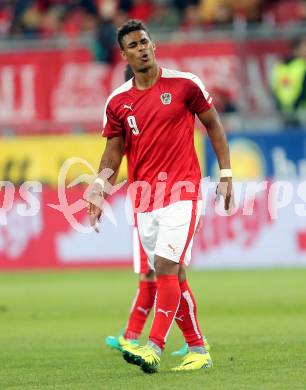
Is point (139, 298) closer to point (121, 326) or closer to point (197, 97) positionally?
point (121, 326)

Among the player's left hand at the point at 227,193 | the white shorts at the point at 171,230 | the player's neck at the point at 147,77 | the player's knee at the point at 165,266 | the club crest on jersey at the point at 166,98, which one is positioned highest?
the player's neck at the point at 147,77

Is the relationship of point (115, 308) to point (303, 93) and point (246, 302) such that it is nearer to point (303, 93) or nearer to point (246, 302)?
point (246, 302)

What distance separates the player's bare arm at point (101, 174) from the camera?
30.4ft

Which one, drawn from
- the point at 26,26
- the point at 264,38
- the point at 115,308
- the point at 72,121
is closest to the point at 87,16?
the point at 26,26

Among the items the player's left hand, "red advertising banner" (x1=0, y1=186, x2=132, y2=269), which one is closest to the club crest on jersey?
the player's left hand

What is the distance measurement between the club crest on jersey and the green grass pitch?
202cm

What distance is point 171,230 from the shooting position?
8914 millimetres

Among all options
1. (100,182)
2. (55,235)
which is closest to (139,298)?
(100,182)

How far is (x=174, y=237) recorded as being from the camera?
8875 millimetres

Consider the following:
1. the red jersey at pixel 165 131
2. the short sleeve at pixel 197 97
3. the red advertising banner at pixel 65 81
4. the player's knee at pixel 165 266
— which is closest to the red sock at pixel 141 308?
the red jersey at pixel 165 131

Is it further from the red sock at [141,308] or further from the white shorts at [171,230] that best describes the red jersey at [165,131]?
the red sock at [141,308]

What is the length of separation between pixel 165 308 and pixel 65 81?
43.7 feet

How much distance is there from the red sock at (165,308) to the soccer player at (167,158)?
0.04ft

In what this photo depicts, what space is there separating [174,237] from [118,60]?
13083 millimetres
